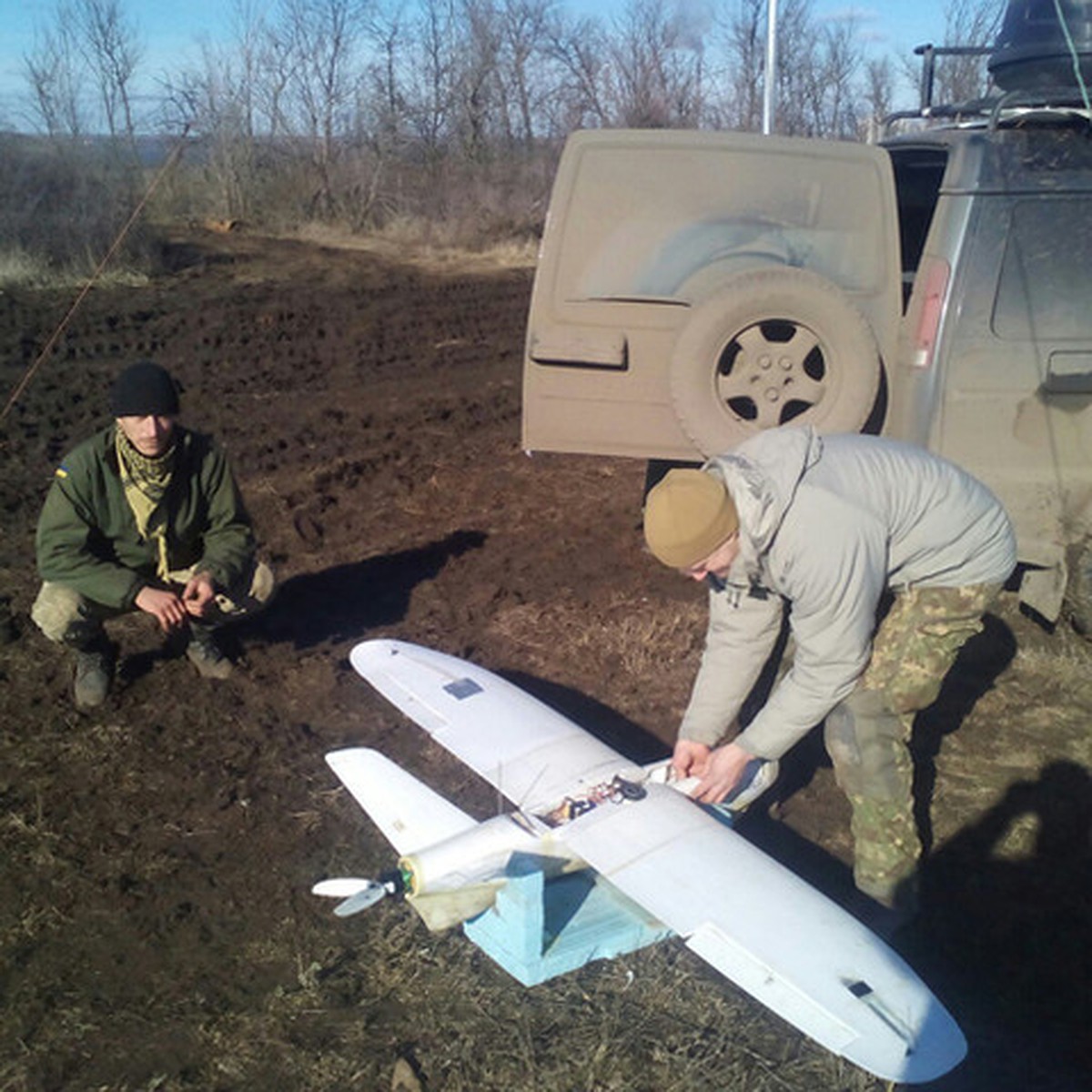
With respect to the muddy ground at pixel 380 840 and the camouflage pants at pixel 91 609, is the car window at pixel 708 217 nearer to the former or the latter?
the muddy ground at pixel 380 840

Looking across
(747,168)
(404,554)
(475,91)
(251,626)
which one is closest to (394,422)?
(404,554)

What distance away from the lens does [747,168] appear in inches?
189

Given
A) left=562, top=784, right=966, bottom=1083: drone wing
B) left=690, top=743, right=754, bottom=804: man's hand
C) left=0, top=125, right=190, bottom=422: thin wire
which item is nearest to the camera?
left=562, top=784, right=966, bottom=1083: drone wing

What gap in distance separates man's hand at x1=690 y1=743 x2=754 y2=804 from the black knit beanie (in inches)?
91.0

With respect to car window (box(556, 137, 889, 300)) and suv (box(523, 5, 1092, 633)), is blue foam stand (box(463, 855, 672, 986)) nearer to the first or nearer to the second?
suv (box(523, 5, 1092, 633))

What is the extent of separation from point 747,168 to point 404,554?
263cm

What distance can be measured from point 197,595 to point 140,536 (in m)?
0.40

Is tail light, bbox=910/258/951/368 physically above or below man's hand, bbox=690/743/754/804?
above

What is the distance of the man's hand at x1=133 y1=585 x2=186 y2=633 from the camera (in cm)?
419

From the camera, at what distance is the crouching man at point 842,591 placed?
9.42 feet

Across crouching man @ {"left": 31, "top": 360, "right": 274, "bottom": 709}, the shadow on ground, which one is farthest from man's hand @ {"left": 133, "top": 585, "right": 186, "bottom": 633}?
the shadow on ground

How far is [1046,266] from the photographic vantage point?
441 cm

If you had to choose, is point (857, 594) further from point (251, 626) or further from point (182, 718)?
point (251, 626)

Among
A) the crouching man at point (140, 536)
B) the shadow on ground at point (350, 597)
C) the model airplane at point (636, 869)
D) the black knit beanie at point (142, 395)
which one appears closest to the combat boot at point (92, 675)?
the crouching man at point (140, 536)
